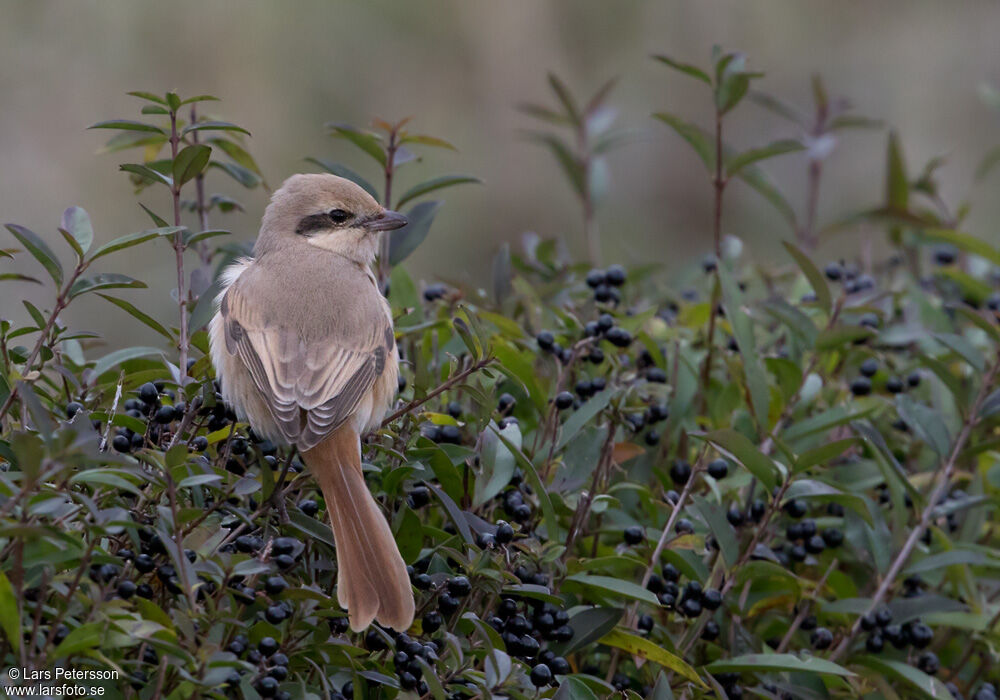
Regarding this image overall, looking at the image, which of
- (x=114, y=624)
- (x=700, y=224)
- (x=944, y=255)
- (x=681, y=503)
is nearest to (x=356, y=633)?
(x=114, y=624)

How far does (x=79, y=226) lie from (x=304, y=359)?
816 mm

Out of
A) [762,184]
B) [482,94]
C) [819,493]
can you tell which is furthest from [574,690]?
[482,94]

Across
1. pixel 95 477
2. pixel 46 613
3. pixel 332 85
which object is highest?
pixel 332 85

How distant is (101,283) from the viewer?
9.78 ft

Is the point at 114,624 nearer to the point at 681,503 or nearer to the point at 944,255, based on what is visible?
the point at 681,503

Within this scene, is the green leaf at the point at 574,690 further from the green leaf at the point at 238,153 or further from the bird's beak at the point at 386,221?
the green leaf at the point at 238,153

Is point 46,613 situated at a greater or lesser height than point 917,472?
greater

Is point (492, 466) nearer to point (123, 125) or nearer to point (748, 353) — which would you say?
point (748, 353)

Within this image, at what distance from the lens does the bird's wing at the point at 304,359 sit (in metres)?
3.34

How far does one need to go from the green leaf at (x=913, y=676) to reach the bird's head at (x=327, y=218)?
7.26 feet

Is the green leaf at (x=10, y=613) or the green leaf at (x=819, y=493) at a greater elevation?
the green leaf at (x=10, y=613)

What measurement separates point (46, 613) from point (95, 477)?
31 centimetres

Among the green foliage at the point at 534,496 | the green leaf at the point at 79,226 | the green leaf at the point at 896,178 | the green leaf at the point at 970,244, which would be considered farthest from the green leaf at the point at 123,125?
the green leaf at the point at 896,178

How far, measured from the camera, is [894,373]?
178 inches
